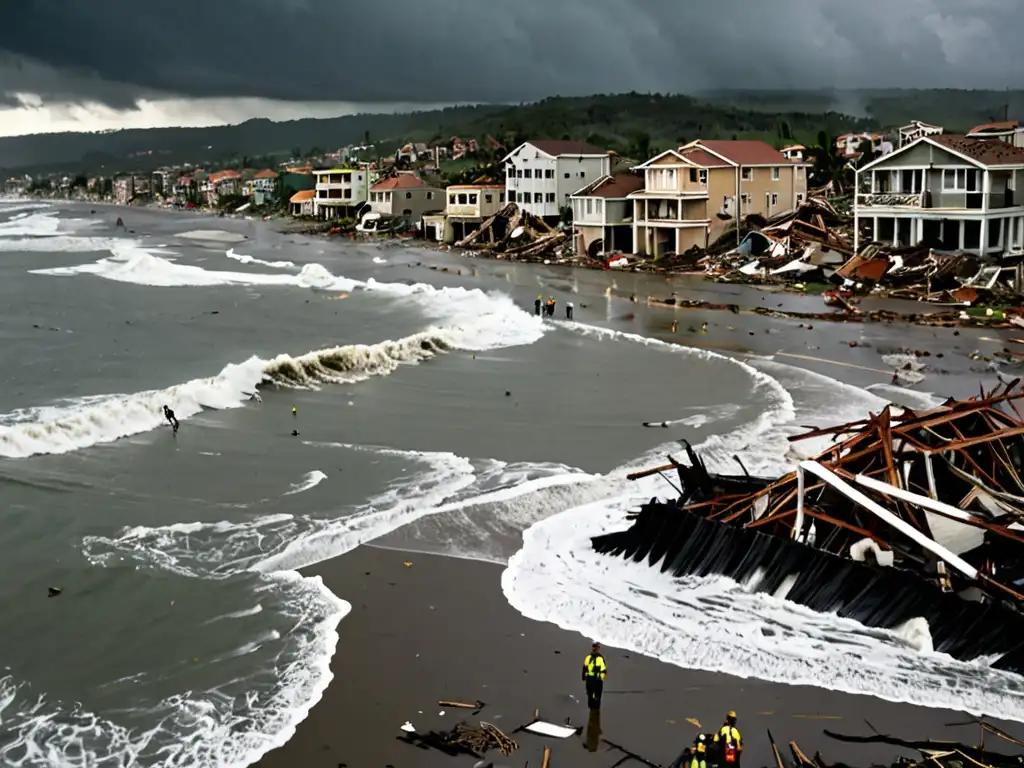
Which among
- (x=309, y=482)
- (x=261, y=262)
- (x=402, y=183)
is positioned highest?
(x=402, y=183)

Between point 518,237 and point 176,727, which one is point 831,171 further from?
point 176,727

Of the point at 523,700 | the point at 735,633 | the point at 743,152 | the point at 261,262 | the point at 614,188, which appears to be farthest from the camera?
the point at 261,262

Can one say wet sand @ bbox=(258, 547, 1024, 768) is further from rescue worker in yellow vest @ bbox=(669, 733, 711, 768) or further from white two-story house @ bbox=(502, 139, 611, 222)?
white two-story house @ bbox=(502, 139, 611, 222)

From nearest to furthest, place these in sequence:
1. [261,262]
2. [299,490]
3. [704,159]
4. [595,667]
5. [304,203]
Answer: [595,667]
[299,490]
[704,159]
[261,262]
[304,203]

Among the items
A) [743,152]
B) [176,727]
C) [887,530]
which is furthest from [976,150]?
[176,727]

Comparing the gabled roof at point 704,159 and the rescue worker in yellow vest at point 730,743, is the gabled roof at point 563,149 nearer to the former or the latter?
the gabled roof at point 704,159

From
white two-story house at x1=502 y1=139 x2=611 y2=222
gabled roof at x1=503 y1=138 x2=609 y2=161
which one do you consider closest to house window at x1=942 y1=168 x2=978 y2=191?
white two-story house at x1=502 y1=139 x2=611 y2=222
